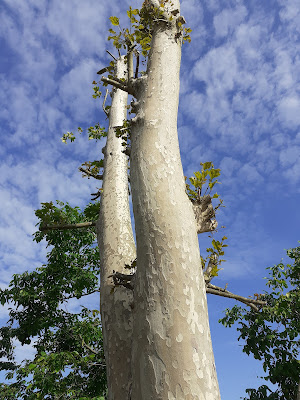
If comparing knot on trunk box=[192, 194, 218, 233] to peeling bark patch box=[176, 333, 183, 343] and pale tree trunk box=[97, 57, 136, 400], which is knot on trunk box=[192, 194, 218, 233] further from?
peeling bark patch box=[176, 333, 183, 343]

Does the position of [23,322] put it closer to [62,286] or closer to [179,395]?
[62,286]

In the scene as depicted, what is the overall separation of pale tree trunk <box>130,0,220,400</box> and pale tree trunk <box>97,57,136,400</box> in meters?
0.67

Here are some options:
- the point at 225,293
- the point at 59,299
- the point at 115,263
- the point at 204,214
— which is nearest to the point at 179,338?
the point at 204,214

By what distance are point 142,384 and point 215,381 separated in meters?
0.34

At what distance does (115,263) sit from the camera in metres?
2.90

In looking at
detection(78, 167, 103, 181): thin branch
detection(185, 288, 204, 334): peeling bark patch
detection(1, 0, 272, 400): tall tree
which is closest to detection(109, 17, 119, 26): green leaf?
detection(1, 0, 272, 400): tall tree

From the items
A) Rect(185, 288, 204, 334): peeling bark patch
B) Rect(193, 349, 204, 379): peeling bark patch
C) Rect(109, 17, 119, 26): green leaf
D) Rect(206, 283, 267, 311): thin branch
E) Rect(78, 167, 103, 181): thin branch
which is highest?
Rect(109, 17, 119, 26): green leaf

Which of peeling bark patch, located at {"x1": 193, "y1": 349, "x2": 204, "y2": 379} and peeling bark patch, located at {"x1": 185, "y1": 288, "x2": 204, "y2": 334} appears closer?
peeling bark patch, located at {"x1": 193, "y1": 349, "x2": 204, "y2": 379}

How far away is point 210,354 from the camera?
5.28 feet

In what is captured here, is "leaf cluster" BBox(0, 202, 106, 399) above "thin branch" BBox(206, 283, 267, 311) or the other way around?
above

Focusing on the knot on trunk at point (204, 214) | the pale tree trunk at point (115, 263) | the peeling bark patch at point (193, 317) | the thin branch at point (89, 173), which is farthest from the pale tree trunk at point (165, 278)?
the thin branch at point (89, 173)

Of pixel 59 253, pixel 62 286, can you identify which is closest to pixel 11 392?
pixel 62 286

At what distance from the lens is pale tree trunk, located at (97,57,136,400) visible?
7.49 feet

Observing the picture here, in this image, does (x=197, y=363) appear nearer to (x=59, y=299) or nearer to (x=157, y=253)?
(x=157, y=253)
